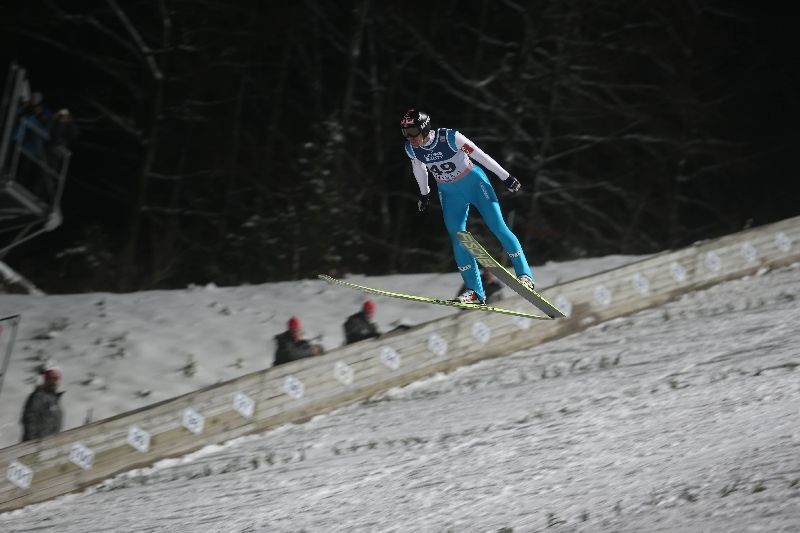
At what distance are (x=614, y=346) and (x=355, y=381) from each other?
2.82 metres

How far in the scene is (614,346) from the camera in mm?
13070

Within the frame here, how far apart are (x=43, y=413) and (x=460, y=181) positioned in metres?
4.39

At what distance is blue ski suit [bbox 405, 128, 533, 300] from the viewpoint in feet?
30.2

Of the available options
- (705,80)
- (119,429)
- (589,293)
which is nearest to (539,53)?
(705,80)

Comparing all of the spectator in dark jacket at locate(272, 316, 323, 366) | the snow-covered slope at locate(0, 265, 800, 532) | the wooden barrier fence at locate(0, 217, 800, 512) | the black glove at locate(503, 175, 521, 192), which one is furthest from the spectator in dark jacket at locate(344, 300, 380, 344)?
the black glove at locate(503, 175, 521, 192)

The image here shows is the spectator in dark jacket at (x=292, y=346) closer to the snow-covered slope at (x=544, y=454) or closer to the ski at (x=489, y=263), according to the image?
the snow-covered slope at (x=544, y=454)

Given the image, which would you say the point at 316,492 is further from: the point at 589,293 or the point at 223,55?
the point at 223,55

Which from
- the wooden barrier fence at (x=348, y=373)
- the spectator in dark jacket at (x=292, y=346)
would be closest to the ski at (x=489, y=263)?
the wooden barrier fence at (x=348, y=373)

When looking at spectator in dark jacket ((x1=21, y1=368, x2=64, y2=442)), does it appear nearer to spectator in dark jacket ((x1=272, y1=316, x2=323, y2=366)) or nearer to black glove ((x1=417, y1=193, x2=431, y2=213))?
spectator in dark jacket ((x1=272, y1=316, x2=323, y2=366))

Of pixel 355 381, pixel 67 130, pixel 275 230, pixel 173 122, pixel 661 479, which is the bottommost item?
pixel 661 479

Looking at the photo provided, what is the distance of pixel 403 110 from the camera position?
917 inches

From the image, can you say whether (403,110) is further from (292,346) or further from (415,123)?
(415,123)

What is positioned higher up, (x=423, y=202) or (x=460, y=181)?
(x=460, y=181)

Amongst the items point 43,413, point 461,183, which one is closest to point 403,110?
point 43,413
